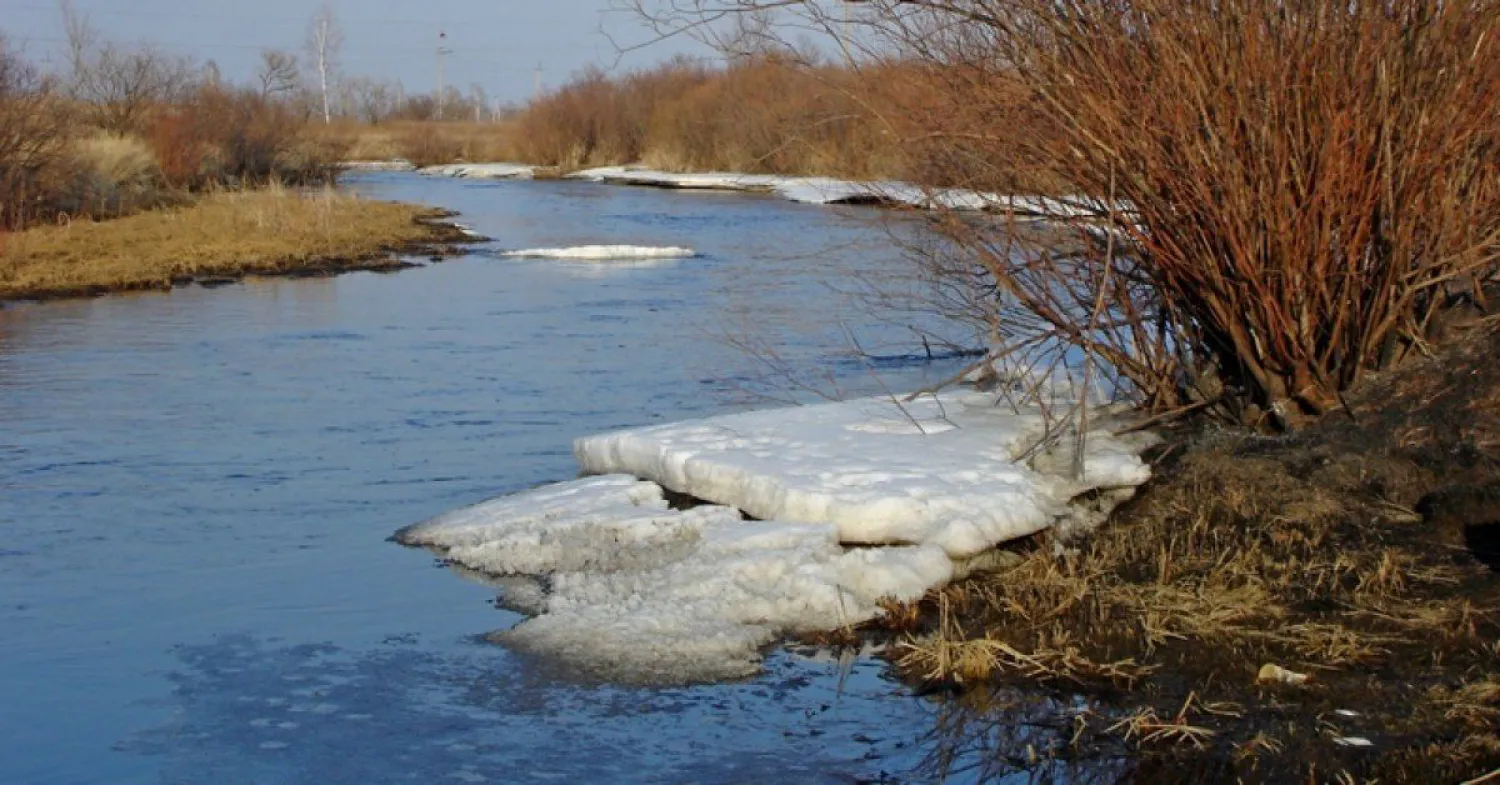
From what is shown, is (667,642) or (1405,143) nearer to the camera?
(667,642)

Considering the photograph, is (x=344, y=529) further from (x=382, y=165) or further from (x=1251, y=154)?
(x=382, y=165)

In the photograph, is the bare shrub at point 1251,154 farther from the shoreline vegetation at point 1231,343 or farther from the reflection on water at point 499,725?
the reflection on water at point 499,725

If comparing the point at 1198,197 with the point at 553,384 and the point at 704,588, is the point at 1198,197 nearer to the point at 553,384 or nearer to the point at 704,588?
the point at 704,588

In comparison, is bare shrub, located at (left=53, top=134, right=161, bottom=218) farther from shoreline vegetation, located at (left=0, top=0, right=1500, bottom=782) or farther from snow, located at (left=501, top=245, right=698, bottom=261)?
shoreline vegetation, located at (left=0, top=0, right=1500, bottom=782)

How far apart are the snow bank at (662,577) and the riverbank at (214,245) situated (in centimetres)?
1500

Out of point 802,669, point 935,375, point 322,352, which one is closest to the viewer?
point 802,669

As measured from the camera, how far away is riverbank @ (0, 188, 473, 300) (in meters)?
22.2

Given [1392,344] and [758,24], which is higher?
[758,24]

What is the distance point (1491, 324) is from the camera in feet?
29.0

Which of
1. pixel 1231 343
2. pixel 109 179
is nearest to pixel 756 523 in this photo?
pixel 1231 343

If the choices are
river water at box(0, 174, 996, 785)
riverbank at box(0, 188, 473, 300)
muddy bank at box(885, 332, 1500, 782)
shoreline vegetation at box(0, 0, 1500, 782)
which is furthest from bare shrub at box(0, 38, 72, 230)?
muddy bank at box(885, 332, 1500, 782)

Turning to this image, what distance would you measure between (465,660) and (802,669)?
Answer: 141 cm

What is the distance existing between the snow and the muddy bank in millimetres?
18076

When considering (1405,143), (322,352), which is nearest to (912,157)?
(1405,143)
